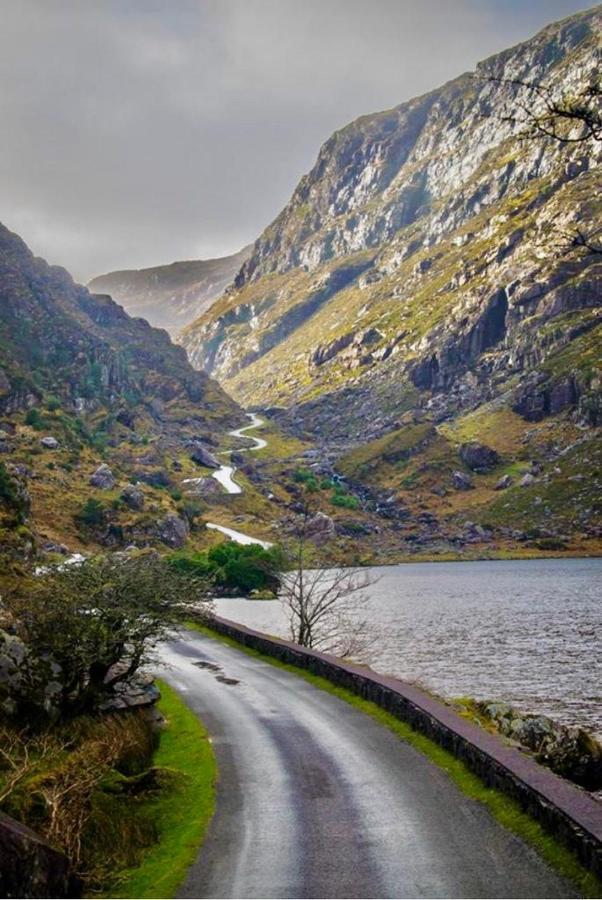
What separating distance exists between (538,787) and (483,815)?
1659mm

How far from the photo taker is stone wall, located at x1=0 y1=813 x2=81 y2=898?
1213 cm

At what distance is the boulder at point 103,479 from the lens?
177 m

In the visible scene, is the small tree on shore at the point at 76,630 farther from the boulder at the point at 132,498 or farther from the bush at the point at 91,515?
the boulder at the point at 132,498

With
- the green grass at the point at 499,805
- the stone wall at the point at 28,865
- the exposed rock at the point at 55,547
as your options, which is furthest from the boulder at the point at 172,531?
the stone wall at the point at 28,865

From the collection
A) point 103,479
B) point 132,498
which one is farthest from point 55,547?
point 103,479

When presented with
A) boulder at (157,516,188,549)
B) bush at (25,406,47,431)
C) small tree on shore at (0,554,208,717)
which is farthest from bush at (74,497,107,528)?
small tree on shore at (0,554,208,717)

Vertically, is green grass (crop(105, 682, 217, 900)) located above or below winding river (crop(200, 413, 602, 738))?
above

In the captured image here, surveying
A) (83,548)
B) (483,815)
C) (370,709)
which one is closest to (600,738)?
(370,709)

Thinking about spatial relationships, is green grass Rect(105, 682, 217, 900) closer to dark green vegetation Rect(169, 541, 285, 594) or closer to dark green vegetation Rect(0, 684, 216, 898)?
dark green vegetation Rect(0, 684, 216, 898)

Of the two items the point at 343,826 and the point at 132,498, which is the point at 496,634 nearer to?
the point at 343,826

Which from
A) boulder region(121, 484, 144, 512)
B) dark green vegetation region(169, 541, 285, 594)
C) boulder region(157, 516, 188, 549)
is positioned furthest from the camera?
boulder region(121, 484, 144, 512)

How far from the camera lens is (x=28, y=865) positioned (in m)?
12.6

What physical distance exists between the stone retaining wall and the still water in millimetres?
14405

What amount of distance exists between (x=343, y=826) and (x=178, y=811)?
4779mm
